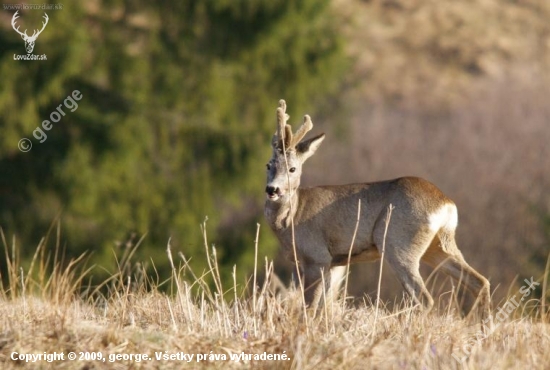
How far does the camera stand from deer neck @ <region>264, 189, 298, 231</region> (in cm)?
964

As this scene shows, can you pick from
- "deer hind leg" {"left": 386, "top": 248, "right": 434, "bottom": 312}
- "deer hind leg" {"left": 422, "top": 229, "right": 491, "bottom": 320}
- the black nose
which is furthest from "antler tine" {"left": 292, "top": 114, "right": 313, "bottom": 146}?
"deer hind leg" {"left": 422, "top": 229, "right": 491, "bottom": 320}

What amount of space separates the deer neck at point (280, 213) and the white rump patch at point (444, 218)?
4.00ft

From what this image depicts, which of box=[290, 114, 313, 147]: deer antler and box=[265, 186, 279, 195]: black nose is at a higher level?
box=[290, 114, 313, 147]: deer antler

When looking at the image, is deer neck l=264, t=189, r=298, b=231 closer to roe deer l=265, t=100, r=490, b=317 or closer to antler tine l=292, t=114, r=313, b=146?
roe deer l=265, t=100, r=490, b=317

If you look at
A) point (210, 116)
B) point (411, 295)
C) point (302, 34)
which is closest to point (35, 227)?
point (210, 116)

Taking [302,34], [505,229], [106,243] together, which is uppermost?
[302,34]

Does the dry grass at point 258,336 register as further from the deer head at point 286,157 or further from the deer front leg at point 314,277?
the deer head at point 286,157

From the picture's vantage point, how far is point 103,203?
24609 mm

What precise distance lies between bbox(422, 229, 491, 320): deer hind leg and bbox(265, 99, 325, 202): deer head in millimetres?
1324

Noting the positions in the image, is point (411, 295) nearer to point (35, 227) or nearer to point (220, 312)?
point (220, 312)

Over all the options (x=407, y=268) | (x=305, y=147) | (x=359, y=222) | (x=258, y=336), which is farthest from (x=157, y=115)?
(x=258, y=336)

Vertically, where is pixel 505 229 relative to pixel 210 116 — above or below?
below

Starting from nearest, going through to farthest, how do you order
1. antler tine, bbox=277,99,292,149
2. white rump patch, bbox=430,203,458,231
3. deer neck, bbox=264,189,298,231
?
antler tine, bbox=277,99,292,149 < white rump patch, bbox=430,203,458,231 < deer neck, bbox=264,189,298,231

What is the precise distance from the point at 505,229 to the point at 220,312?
32.5m
